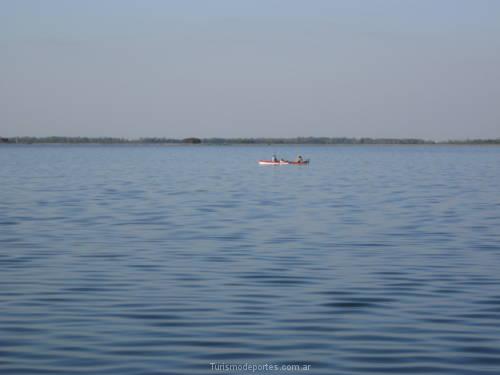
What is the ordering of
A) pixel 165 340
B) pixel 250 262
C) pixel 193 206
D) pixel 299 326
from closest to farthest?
pixel 165 340
pixel 299 326
pixel 250 262
pixel 193 206

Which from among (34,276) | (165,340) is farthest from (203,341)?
(34,276)

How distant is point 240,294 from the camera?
633 inches

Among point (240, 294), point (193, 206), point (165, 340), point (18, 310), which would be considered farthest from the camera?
point (193, 206)

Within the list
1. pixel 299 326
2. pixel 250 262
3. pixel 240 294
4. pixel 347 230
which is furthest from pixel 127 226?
pixel 299 326

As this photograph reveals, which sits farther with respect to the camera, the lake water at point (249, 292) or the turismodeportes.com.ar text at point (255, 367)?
the lake water at point (249, 292)

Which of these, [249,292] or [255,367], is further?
[249,292]

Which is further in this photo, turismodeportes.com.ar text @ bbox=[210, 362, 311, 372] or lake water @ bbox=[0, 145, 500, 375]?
lake water @ bbox=[0, 145, 500, 375]

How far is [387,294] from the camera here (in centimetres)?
1616

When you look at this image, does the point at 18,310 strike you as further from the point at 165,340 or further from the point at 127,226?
the point at 127,226

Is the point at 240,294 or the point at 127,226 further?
the point at 127,226

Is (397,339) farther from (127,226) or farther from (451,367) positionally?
(127,226)

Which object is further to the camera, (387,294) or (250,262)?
(250,262)

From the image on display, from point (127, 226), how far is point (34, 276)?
1061cm

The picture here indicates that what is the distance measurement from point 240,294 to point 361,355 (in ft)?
14.8
